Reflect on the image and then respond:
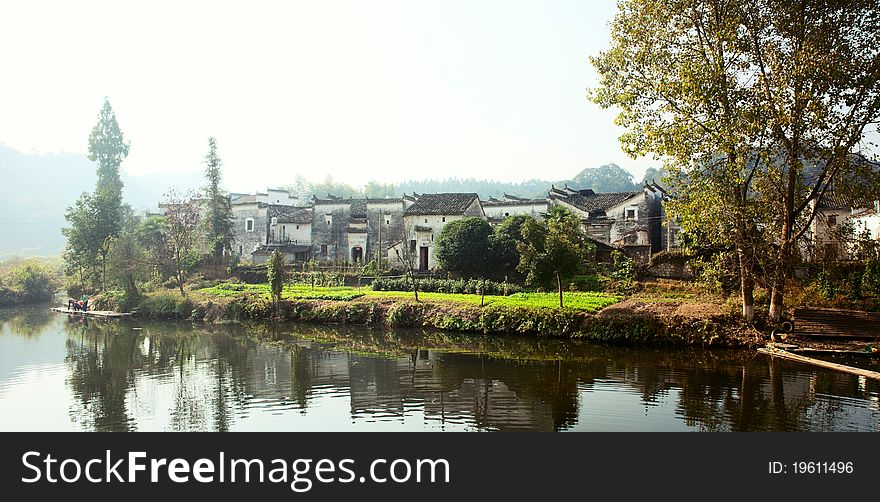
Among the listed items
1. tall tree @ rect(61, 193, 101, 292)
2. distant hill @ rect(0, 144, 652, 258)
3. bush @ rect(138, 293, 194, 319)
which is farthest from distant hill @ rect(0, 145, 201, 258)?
bush @ rect(138, 293, 194, 319)

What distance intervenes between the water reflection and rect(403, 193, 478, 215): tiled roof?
18120 millimetres

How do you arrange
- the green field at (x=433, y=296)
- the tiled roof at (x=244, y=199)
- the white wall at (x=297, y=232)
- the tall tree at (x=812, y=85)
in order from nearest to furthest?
1. the tall tree at (x=812, y=85)
2. the green field at (x=433, y=296)
3. the white wall at (x=297, y=232)
4. the tiled roof at (x=244, y=199)

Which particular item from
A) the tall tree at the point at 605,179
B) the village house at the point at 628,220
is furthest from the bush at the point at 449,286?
the tall tree at the point at 605,179

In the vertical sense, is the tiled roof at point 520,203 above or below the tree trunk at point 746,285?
above

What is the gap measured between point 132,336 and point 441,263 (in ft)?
46.6

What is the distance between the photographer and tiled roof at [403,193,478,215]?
3944 cm

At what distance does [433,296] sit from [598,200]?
17568 mm

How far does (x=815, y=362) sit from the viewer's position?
1542cm

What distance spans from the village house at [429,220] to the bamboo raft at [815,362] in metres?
23.2

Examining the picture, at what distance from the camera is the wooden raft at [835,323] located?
1808 cm

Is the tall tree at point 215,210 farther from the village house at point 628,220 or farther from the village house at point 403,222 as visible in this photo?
the village house at point 628,220

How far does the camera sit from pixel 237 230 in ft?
166

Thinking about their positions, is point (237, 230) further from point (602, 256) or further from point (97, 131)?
point (602, 256)

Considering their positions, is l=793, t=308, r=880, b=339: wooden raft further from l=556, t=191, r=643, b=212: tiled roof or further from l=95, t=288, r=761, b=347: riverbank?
l=556, t=191, r=643, b=212: tiled roof
